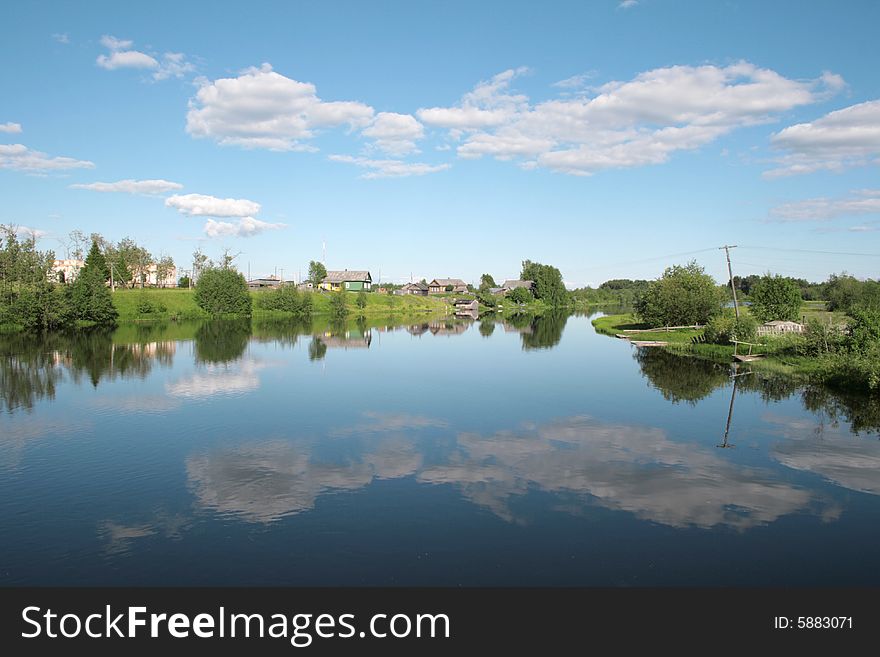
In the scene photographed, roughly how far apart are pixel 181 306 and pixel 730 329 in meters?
86.2

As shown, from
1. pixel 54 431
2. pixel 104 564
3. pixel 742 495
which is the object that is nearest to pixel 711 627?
pixel 742 495

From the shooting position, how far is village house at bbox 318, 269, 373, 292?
15562 cm

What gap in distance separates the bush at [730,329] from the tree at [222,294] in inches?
3128

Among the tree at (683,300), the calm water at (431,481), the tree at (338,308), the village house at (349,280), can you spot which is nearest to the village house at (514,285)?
the village house at (349,280)

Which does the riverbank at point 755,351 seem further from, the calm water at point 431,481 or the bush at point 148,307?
the bush at point 148,307

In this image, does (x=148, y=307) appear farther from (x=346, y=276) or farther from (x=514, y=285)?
(x=514, y=285)

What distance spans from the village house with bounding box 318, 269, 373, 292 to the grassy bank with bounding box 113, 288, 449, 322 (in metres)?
17.5

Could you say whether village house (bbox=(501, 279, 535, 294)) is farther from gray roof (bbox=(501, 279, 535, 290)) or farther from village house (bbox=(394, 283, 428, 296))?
village house (bbox=(394, 283, 428, 296))

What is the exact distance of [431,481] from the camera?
749 inches

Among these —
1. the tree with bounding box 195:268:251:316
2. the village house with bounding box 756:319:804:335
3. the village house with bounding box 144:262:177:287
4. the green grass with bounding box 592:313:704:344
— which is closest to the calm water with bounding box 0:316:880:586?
the village house with bounding box 756:319:804:335

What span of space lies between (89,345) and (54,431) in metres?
36.9

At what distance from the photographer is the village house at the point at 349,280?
511 ft

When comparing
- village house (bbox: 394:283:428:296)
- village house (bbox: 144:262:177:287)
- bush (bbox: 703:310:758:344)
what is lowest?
bush (bbox: 703:310:758:344)

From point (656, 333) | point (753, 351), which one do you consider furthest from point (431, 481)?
point (656, 333)
